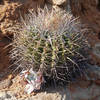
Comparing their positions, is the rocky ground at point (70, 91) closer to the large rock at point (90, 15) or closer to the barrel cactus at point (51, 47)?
the barrel cactus at point (51, 47)

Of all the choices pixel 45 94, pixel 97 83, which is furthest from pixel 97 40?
pixel 45 94

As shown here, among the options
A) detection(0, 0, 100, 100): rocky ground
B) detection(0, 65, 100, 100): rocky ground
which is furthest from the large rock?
detection(0, 65, 100, 100): rocky ground

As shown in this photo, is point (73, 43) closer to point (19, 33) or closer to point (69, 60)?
point (69, 60)

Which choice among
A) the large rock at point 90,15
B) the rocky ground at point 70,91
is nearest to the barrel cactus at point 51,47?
the rocky ground at point 70,91

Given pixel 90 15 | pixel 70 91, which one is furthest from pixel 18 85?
pixel 90 15

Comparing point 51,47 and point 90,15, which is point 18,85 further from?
point 90,15

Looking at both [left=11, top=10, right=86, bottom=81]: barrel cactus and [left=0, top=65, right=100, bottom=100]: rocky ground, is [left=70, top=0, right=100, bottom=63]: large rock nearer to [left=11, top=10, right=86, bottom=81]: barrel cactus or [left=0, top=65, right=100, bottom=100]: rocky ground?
[left=0, top=65, right=100, bottom=100]: rocky ground
